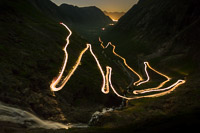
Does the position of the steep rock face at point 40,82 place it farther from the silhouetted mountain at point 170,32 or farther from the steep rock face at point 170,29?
the steep rock face at point 170,29

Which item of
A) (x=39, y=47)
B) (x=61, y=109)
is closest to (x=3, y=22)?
(x=39, y=47)

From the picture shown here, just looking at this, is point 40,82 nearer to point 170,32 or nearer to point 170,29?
point 170,32

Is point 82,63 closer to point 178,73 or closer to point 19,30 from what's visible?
point 19,30

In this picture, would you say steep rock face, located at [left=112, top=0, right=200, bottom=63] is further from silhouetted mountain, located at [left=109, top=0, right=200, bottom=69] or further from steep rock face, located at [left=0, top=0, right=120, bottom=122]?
steep rock face, located at [left=0, top=0, right=120, bottom=122]

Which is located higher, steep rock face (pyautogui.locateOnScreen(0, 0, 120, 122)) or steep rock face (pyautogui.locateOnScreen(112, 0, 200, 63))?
steep rock face (pyautogui.locateOnScreen(112, 0, 200, 63))

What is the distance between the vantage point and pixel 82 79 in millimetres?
47156

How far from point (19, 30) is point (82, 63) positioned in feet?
77.1

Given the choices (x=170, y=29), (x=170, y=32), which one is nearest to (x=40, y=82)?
(x=170, y=32)

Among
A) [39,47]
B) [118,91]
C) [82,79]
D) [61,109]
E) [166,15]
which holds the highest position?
[166,15]

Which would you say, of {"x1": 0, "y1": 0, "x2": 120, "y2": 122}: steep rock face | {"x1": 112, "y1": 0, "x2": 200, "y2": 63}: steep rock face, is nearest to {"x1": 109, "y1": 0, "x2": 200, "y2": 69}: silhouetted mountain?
{"x1": 112, "y1": 0, "x2": 200, "y2": 63}: steep rock face

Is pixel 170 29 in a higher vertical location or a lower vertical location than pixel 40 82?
higher

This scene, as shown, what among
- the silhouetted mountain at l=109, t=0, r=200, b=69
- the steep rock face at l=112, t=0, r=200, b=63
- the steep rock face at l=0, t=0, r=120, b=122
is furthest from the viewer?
the steep rock face at l=112, t=0, r=200, b=63

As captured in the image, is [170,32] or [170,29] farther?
[170,29]

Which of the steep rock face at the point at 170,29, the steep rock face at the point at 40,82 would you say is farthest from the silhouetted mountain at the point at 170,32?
the steep rock face at the point at 40,82
